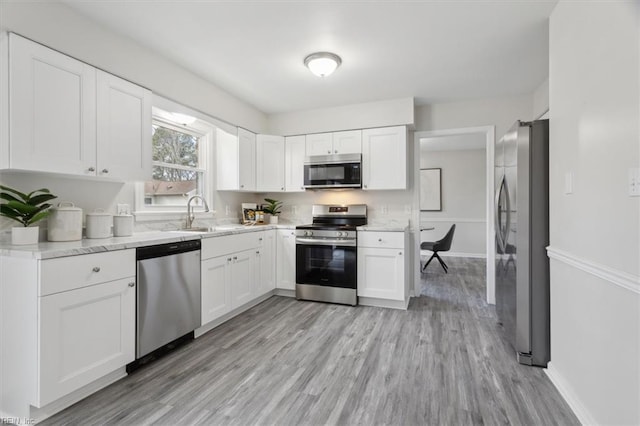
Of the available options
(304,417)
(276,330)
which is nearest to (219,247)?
(276,330)

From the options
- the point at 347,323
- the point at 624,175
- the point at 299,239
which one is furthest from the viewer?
the point at 299,239

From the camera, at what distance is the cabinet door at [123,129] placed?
2225 mm

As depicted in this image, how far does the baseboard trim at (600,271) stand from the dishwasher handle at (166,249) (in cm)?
264

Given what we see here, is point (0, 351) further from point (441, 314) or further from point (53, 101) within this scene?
point (441, 314)

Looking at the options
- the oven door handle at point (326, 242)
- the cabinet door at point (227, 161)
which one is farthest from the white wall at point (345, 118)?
the oven door handle at point (326, 242)

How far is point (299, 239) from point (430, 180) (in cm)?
473

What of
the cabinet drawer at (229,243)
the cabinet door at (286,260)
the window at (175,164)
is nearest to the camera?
the cabinet drawer at (229,243)

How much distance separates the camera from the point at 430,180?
7.39m

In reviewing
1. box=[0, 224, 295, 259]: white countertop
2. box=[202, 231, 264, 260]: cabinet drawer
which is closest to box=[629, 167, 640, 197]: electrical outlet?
box=[0, 224, 295, 259]: white countertop

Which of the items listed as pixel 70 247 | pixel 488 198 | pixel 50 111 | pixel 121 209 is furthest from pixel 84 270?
pixel 488 198

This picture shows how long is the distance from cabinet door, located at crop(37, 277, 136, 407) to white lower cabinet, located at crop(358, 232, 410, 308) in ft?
7.68

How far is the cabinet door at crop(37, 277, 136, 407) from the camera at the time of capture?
1.62 meters

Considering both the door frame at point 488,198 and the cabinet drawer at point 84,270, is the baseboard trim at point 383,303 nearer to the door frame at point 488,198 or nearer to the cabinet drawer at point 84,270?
the door frame at point 488,198

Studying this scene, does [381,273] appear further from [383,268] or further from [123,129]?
[123,129]
